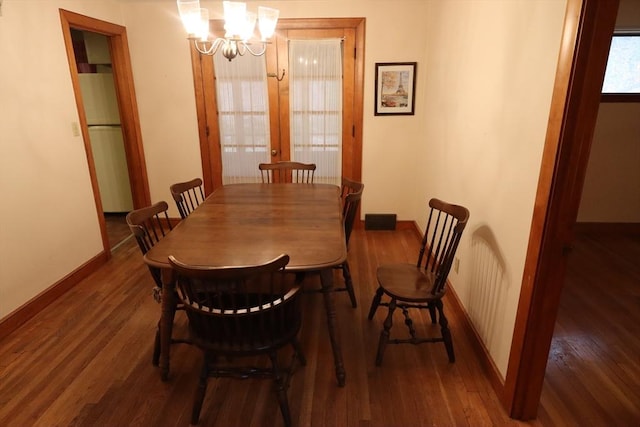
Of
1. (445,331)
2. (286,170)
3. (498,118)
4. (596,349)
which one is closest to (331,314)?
(445,331)

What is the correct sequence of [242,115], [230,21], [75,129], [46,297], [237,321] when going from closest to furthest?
[237,321] < [230,21] < [46,297] < [75,129] < [242,115]

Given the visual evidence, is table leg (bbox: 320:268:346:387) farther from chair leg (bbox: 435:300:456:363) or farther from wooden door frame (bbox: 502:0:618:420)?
wooden door frame (bbox: 502:0:618:420)

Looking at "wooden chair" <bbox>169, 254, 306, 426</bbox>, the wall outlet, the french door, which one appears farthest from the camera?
the french door

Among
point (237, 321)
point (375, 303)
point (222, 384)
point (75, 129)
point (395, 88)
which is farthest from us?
point (395, 88)

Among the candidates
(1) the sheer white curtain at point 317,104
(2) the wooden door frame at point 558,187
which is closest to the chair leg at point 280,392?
(2) the wooden door frame at point 558,187

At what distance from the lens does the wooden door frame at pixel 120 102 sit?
2926 mm

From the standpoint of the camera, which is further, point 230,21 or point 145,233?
point 230,21

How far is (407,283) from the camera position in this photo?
82.4 inches

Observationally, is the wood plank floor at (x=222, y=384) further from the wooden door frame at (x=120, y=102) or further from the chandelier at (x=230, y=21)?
the chandelier at (x=230, y=21)

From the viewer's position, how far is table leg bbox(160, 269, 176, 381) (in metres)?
1.73

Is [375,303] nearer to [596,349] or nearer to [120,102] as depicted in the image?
[596,349]

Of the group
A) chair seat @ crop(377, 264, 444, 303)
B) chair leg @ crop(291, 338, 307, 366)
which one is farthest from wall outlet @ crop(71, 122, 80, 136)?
chair seat @ crop(377, 264, 444, 303)

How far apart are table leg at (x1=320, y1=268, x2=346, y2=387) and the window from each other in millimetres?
3467

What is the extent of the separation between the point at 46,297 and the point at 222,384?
5.40 feet
